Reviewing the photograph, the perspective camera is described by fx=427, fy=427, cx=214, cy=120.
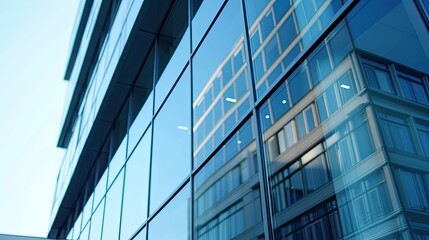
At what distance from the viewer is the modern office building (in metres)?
2.85

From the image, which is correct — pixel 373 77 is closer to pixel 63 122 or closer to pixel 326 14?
pixel 326 14

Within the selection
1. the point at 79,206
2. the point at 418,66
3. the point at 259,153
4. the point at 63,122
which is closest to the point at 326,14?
the point at 418,66

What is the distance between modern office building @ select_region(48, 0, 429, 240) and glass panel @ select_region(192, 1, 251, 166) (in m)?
0.03

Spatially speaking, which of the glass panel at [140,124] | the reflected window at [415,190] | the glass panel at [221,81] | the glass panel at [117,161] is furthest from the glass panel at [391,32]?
the glass panel at [117,161]

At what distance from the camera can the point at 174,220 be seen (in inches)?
263

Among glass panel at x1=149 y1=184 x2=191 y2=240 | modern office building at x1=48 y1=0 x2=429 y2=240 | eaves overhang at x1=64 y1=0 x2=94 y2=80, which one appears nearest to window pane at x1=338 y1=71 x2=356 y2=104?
modern office building at x1=48 y1=0 x2=429 y2=240

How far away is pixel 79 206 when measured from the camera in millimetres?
16906

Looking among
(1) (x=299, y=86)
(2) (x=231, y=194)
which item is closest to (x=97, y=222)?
(2) (x=231, y=194)

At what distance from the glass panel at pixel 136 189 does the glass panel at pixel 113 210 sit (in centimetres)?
49

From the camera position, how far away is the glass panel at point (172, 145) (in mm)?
6959

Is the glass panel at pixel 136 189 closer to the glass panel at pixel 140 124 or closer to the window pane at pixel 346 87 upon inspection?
the glass panel at pixel 140 124

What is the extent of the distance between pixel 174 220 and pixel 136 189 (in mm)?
2640

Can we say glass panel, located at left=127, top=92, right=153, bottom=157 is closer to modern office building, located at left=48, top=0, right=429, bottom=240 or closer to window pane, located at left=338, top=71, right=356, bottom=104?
modern office building, located at left=48, top=0, right=429, bottom=240

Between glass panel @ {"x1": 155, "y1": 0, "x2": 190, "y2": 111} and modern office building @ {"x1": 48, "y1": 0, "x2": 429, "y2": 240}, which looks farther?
glass panel @ {"x1": 155, "y1": 0, "x2": 190, "y2": 111}
